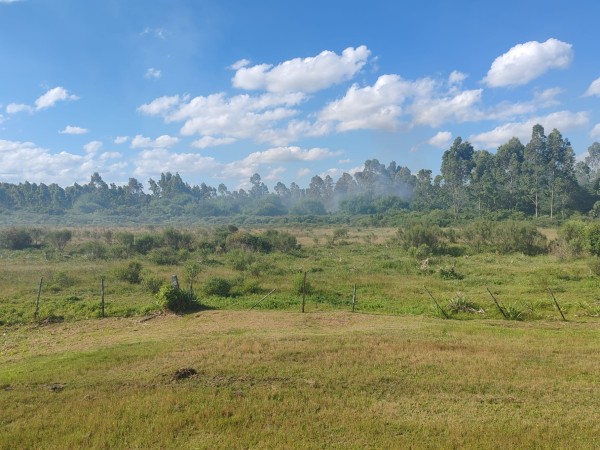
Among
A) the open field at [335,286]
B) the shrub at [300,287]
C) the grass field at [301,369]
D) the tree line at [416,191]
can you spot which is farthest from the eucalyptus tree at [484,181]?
the shrub at [300,287]

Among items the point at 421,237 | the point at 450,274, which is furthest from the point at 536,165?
the point at 450,274

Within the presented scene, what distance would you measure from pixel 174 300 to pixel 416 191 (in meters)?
110

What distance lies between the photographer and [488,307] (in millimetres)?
19203

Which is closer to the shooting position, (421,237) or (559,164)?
(421,237)

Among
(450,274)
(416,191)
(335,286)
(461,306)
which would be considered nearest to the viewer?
(461,306)

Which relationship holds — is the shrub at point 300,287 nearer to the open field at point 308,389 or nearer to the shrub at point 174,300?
the shrub at point 174,300

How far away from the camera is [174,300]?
19.5m

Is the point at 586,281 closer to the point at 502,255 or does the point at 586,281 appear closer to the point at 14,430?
the point at 502,255

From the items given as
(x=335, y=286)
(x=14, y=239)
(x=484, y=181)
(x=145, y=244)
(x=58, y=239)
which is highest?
(x=484, y=181)

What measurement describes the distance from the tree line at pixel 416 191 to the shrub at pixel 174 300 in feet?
220

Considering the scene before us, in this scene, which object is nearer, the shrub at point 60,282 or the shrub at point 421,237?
the shrub at point 60,282

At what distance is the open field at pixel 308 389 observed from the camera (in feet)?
24.4

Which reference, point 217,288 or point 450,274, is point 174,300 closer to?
point 217,288

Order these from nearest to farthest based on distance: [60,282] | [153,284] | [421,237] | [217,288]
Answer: [217,288] < [153,284] < [60,282] < [421,237]
